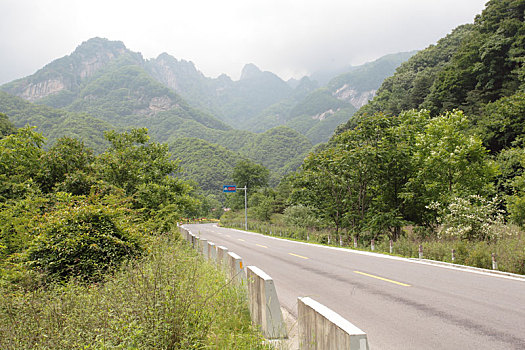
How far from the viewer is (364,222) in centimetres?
2522

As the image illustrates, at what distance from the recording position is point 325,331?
3.12 meters

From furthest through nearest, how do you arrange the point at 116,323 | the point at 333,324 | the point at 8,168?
the point at 8,168, the point at 116,323, the point at 333,324

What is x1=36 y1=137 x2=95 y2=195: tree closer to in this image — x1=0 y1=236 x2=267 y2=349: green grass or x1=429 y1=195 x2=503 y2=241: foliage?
x1=0 y1=236 x2=267 y2=349: green grass

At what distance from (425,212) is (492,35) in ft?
122

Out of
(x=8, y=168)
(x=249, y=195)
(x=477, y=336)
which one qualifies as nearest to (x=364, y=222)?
(x=477, y=336)

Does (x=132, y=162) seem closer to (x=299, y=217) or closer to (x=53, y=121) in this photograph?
(x=299, y=217)

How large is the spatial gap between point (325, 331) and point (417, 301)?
562cm

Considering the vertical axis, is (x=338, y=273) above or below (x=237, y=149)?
below

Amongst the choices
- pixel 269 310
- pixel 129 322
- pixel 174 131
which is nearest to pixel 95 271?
pixel 129 322

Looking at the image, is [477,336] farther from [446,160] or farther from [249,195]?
[249,195]

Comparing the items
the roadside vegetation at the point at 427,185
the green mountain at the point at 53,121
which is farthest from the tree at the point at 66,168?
the green mountain at the point at 53,121

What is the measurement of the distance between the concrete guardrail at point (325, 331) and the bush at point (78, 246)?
505cm

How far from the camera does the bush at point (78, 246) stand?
7789 millimetres

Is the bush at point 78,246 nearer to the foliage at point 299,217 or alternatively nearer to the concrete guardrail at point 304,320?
the concrete guardrail at point 304,320
